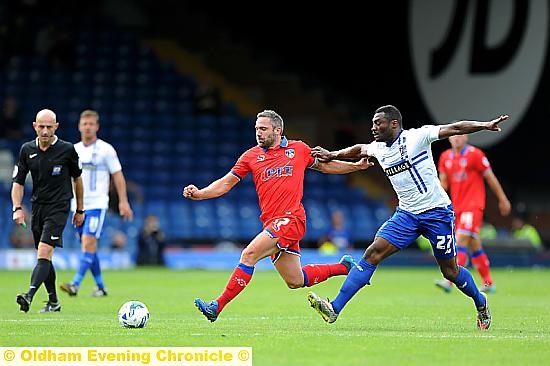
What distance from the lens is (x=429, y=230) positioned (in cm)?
1169

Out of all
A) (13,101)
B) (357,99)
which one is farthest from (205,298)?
(357,99)

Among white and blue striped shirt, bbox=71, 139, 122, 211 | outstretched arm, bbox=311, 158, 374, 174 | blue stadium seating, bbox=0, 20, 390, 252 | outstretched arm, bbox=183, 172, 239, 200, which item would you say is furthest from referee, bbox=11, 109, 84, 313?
blue stadium seating, bbox=0, 20, 390, 252

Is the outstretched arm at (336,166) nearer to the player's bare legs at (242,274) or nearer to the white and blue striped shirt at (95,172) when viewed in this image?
the player's bare legs at (242,274)

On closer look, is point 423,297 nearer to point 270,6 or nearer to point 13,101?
point 13,101

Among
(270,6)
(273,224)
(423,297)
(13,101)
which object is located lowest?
(423,297)

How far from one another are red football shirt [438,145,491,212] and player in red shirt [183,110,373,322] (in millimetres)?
6513

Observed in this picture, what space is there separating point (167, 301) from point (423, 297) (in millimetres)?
3938

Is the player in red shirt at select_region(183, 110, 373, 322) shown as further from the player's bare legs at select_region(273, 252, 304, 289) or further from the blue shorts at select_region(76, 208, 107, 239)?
the blue shorts at select_region(76, 208, 107, 239)

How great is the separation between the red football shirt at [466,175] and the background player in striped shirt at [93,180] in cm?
527

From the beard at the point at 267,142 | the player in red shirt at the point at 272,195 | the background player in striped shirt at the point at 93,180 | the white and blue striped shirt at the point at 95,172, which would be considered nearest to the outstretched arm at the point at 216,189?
the player in red shirt at the point at 272,195

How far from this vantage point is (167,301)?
16.2 m

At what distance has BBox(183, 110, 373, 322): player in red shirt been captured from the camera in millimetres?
11609

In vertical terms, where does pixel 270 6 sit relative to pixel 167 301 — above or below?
above

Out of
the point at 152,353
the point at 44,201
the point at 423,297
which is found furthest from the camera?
the point at 423,297
